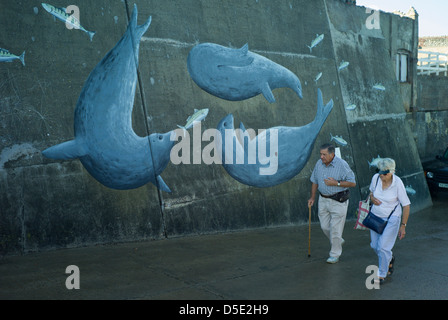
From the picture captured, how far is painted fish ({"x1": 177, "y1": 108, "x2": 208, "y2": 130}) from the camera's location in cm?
806

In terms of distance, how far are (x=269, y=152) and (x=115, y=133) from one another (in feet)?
11.2

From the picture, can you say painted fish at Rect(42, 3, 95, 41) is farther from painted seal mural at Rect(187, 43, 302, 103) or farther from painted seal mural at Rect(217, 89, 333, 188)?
painted seal mural at Rect(217, 89, 333, 188)

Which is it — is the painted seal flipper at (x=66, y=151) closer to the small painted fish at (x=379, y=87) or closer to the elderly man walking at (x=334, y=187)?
the elderly man walking at (x=334, y=187)

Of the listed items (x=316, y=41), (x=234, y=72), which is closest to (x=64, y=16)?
(x=234, y=72)

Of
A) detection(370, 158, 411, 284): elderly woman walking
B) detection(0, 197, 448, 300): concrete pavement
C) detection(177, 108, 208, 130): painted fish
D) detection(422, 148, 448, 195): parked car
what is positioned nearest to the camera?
detection(0, 197, 448, 300): concrete pavement

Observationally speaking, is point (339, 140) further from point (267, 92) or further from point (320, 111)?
point (267, 92)

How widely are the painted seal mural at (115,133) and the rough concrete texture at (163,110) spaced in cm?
12

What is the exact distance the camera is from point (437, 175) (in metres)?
13.1

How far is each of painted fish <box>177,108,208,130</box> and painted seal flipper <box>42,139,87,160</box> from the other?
6.13 ft

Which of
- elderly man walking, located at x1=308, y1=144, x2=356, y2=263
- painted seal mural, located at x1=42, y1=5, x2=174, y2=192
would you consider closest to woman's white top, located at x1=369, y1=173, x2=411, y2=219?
elderly man walking, located at x1=308, y1=144, x2=356, y2=263

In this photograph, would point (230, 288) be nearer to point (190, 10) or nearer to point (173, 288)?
point (173, 288)

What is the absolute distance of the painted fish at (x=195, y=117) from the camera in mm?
8065

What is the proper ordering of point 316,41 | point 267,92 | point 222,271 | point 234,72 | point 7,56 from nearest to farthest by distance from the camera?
1. point 222,271
2. point 7,56
3. point 234,72
4. point 267,92
5. point 316,41

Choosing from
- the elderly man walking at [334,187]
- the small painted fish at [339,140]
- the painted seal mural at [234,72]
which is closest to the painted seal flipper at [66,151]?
the painted seal mural at [234,72]
